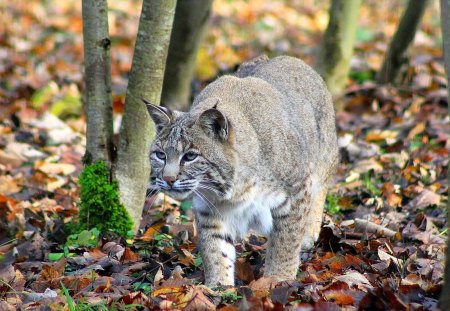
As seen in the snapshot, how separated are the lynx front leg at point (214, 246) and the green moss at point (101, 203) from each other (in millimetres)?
1083

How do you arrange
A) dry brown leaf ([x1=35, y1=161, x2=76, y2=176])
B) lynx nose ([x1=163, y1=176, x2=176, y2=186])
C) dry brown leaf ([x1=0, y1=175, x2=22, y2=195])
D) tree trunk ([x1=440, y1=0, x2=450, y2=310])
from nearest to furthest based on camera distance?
tree trunk ([x1=440, y1=0, x2=450, y2=310]), lynx nose ([x1=163, y1=176, x2=176, y2=186]), dry brown leaf ([x1=0, y1=175, x2=22, y2=195]), dry brown leaf ([x1=35, y1=161, x2=76, y2=176])

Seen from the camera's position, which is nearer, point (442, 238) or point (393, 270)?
point (393, 270)

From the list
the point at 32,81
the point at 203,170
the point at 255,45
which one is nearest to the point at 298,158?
the point at 203,170

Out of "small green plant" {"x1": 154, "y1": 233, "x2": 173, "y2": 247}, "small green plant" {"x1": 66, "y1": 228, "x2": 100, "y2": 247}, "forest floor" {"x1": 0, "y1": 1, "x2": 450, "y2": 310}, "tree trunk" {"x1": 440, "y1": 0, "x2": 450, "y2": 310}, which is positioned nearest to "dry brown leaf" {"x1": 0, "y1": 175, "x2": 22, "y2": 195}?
"forest floor" {"x1": 0, "y1": 1, "x2": 450, "y2": 310}

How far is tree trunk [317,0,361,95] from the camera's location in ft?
32.9

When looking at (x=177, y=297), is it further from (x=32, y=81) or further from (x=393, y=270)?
(x=32, y=81)

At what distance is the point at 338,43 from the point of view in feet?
33.3

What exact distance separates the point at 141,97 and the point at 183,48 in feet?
10.2

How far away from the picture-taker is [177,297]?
4613 mm

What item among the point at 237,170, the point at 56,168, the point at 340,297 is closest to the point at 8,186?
the point at 56,168

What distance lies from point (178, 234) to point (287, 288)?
7.50 ft

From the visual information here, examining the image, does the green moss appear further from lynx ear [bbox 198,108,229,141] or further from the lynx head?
lynx ear [bbox 198,108,229,141]

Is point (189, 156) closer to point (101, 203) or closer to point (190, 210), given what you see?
point (101, 203)

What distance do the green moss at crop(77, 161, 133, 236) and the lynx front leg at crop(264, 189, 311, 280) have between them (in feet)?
4.81
